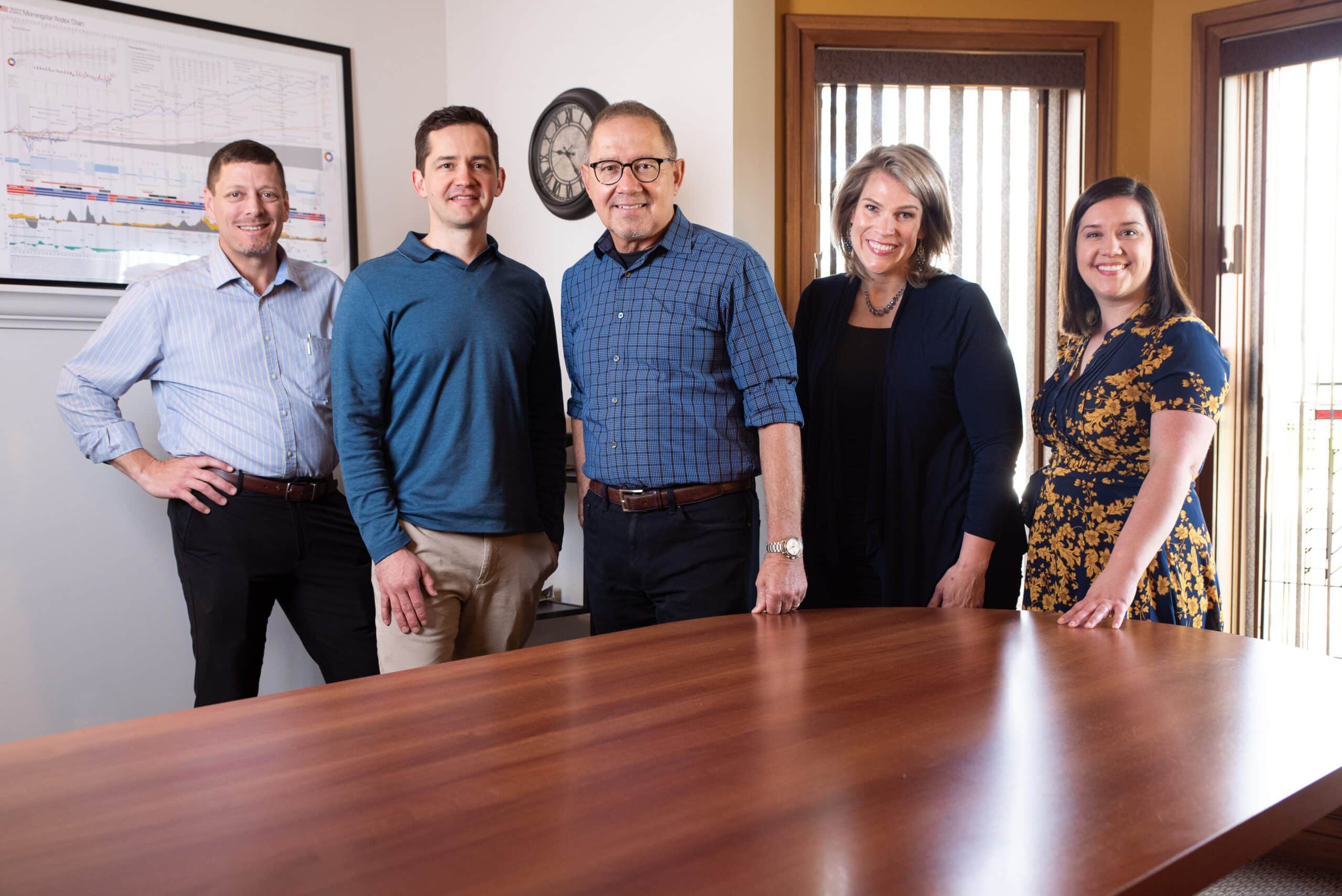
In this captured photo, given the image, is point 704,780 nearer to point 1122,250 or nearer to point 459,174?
point 459,174

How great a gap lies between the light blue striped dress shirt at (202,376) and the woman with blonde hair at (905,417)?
4.04 feet

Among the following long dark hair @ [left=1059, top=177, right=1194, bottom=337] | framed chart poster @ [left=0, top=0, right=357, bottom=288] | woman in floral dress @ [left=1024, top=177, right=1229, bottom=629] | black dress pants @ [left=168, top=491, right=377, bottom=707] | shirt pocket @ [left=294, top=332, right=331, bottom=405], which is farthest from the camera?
framed chart poster @ [left=0, top=0, right=357, bottom=288]

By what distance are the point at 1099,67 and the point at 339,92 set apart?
7.59 ft

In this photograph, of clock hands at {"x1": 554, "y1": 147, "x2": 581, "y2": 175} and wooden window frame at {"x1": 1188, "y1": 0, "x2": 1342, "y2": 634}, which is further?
clock hands at {"x1": 554, "y1": 147, "x2": 581, "y2": 175}

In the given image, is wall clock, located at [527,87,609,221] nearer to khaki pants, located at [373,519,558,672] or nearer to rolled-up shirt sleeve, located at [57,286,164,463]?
rolled-up shirt sleeve, located at [57,286,164,463]

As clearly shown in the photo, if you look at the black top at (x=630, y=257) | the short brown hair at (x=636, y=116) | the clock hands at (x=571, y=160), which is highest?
the clock hands at (x=571, y=160)

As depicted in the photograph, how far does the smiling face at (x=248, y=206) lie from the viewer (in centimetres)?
248

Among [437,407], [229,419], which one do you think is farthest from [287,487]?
[437,407]

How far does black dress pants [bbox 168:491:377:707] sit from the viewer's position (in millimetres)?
2484

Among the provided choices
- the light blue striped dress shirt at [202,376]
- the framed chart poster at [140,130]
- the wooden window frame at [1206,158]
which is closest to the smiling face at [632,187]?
the light blue striped dress shirt at [202,376]

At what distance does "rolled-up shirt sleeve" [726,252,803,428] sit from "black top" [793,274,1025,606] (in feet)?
1.04

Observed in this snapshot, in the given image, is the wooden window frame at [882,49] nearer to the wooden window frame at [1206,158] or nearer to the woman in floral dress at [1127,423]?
the wooden window frame at [1206,158]

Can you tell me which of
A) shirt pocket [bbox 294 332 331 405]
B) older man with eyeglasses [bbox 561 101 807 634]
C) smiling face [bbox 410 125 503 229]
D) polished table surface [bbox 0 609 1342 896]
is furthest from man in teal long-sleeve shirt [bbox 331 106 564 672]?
polished table surface [bbox 0 609 1342 896]

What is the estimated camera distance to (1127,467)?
2064 millimetres
